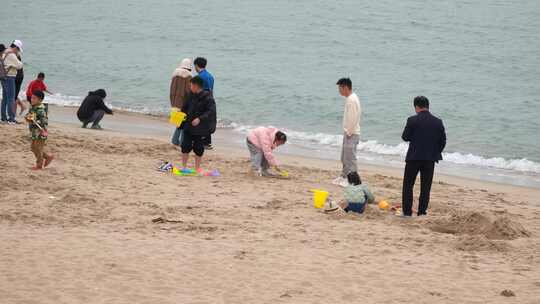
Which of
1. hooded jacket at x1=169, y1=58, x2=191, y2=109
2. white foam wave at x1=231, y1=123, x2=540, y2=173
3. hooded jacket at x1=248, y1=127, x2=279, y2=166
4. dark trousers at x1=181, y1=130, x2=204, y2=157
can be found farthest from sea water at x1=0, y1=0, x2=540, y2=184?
dark trousers at x1=181, y1=130, x2=204, y2=157

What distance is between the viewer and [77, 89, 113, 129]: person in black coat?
49.4ft

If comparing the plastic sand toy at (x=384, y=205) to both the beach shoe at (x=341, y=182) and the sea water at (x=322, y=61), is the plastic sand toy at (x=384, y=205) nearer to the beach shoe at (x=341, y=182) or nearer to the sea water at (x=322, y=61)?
the beach shoe at (x=341, y=182)

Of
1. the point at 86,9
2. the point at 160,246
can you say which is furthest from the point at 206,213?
the point at 86,9

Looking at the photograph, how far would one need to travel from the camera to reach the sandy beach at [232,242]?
6.26 m

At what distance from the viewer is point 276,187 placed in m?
10.6

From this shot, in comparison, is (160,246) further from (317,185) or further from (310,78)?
(310,78)

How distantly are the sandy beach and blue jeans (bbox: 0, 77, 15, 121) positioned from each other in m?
2.83

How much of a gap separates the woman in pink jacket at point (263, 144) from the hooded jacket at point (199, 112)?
2.09ft

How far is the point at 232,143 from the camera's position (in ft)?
52.4

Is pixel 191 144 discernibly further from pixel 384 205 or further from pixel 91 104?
pixel 91 104

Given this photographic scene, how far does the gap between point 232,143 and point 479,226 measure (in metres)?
8.10

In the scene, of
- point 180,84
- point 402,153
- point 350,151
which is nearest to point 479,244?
point 350,151

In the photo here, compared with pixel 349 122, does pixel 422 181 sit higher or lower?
lower

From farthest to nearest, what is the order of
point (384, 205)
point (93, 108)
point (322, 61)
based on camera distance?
point (322, 61) < point (93, 108) < point (384, 205)
